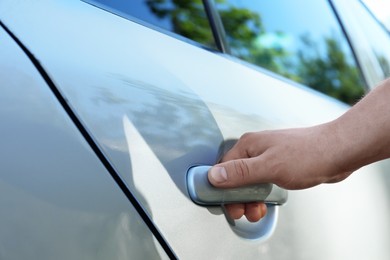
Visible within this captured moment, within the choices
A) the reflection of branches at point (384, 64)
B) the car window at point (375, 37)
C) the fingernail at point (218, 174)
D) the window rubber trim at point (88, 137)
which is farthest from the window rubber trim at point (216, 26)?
the reflection of branches at point (384, 64)

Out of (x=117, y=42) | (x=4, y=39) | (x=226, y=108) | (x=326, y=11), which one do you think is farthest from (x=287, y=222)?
(x=326, y=11)

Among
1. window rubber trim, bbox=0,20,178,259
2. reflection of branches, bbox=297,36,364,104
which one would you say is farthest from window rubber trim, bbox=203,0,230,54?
window rubber trim, bbox=0,20,178,259

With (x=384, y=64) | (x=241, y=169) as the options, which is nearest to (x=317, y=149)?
(x=241, y=169)

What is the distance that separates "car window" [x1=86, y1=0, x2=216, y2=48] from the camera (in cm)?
131

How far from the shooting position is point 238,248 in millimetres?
1109

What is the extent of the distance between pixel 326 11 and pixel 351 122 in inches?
47.6

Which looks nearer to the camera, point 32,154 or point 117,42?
point 32,154

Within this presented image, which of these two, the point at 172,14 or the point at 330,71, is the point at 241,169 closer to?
the point at 172,14

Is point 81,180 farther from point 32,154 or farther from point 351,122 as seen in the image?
point 351,122

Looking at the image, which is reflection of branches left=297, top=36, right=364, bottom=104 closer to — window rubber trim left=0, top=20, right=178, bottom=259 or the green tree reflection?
the green tree reflection

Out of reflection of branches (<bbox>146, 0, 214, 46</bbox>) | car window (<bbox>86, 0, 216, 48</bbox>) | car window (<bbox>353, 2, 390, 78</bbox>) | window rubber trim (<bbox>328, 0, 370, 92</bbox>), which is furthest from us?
car window (<bbox>353, 2, 390, 78</bbox>)

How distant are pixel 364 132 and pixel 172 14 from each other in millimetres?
591

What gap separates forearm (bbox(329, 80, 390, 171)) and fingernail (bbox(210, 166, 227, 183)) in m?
0.27

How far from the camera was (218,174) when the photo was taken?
1.09 metres
